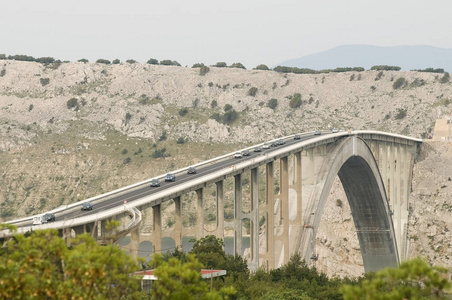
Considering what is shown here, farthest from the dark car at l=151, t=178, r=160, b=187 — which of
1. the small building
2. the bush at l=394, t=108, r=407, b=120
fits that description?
the bush at l=394, t=108, r=407, b=120

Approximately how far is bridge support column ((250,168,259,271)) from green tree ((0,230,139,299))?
142 feet

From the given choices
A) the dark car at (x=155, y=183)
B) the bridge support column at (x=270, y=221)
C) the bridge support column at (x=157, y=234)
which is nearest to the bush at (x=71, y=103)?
the bridge support column at (x=270, y=221)

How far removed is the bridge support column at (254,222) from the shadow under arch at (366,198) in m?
22.6

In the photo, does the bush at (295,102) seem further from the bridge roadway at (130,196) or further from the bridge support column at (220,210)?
the bridge support column at (220,210)

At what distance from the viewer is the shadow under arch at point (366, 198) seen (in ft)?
339

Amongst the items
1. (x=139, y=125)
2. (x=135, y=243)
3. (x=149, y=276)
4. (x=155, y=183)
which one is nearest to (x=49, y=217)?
(x=135, y=243)

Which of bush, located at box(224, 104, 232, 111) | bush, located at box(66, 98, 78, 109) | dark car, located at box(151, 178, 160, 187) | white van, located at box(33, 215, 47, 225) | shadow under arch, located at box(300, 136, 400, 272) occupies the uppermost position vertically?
bush, located at box(66, 98, 78, 109)

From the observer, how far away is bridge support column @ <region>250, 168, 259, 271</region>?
239ft

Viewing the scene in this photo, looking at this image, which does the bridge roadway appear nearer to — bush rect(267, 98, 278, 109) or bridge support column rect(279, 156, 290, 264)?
bridge support column rect(279, 156, 290, 264)

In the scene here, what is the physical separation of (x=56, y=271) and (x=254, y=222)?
145 ft

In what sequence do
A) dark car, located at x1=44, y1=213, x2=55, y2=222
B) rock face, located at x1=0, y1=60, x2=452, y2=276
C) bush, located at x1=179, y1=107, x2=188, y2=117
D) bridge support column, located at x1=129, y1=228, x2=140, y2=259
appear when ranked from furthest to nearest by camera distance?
bush, located at x1=179, y1=107, x2=188, y2=117 < rock face, located at x1=0, y1=60, x2=452, y2=276 < dark car, located at x1=44, y1=213, x2=55, y2=222 < bridge support column, located at x1=129, y1=228, x2=140, y2=259

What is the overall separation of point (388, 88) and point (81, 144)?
72.4 meters

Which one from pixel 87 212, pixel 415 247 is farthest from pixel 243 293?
pixel 415 247

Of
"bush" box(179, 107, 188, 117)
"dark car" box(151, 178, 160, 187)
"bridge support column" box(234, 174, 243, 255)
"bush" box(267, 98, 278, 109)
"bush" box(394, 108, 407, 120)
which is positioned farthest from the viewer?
"bush" box(267, 98, 278, 109)
